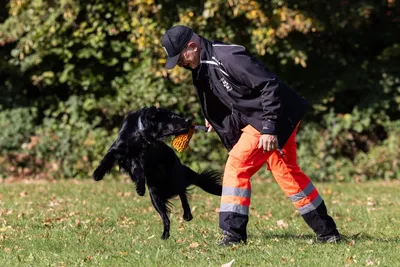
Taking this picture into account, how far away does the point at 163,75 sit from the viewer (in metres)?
14.0

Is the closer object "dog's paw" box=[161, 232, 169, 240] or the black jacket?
the black jacket

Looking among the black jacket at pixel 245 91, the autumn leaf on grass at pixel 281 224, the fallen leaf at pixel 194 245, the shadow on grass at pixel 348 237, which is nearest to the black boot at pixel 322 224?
the shadow on grass at pixel 348 237

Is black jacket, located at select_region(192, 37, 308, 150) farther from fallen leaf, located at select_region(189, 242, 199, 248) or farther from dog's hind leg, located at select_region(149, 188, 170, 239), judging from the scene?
dog's hind leg, located at select_region(149, 188, 170, 239)

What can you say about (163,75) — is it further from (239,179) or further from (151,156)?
(239,179)

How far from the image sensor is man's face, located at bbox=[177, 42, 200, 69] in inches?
231

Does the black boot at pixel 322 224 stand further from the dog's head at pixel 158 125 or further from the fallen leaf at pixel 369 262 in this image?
the dog's head at pixel 158 125

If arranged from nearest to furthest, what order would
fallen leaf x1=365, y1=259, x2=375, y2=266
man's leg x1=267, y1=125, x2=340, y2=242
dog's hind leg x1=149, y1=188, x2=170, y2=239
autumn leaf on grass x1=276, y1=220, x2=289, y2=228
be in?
fallen leaf x1=365, y1=259, x2=375, y2=266 < man's leg x1=267, y1=125, x2=340, y2=242 < dog's hind leg x1=149, y1=188, x2=170, y2=239 < autumn leaf on grass x1=276, y1=220, x2=289, y2=228

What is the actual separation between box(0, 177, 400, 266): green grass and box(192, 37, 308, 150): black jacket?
94 centimetres

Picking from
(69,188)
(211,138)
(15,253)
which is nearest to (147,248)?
(15,253)

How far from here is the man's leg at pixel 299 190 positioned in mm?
6184

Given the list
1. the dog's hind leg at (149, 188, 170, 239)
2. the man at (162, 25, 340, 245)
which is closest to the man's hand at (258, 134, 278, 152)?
the man at (162, 25, 340, 245)

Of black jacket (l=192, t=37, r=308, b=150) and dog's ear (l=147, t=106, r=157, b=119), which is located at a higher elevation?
black jacket (l=192, t=37, r=308, b=150)

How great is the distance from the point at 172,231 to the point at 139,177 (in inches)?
32.9

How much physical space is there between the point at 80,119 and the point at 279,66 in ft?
12.3
